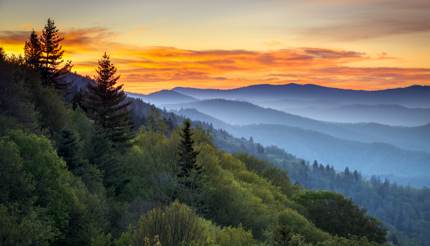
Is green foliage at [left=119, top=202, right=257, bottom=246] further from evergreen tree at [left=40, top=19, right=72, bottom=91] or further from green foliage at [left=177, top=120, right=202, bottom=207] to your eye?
evergreen tree at [left=40, top=19, right=72, bottom=91]

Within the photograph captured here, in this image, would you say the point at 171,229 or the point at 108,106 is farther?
the point at 108,106

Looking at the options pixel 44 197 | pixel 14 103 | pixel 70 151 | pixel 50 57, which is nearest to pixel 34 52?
pixel 50 57

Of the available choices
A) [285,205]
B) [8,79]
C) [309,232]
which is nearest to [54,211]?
[8,79]

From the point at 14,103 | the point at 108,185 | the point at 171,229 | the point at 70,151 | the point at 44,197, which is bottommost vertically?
the point at 108,185

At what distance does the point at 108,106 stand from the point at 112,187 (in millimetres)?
19865

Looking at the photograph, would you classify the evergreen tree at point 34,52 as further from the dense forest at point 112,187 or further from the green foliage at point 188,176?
the green foliage at point 188,176

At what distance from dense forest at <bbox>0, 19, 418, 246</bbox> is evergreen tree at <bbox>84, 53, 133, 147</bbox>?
139mm

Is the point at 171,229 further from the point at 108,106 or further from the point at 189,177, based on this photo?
the point at 108,106

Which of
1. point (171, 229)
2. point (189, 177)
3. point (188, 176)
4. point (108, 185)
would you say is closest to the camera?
point (171, 229)

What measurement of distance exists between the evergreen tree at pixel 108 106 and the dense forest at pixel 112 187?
0.46 feet

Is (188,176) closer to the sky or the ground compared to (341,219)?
closer to the sky

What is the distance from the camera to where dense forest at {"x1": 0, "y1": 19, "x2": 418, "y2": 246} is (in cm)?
3080

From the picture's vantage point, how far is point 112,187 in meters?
48.8

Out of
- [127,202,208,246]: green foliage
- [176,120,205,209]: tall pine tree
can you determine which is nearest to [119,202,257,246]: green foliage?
[127,202,208,246]: green foliage
